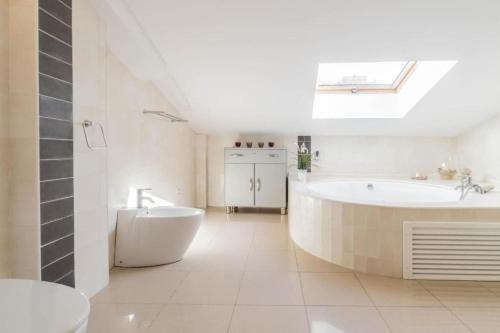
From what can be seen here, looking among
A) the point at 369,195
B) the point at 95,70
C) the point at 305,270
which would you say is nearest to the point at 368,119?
the point at 369,195

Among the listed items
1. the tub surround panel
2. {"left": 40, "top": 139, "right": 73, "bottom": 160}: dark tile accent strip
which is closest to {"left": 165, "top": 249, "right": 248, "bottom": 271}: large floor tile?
the tub surround panel

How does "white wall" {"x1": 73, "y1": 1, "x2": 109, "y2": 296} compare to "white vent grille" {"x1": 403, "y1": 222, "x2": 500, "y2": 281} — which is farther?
"white vent grille" {"x1": 403, "y1": 222, "x2": 500, "y2": 281}

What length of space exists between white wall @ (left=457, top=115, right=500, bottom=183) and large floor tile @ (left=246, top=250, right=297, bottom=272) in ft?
8.94

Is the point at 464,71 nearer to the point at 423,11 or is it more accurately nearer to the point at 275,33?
the point at 423,11

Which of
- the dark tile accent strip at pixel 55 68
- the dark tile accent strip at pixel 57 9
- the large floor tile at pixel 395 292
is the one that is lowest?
the large floor tile at pixel 395 292

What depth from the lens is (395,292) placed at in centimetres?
215

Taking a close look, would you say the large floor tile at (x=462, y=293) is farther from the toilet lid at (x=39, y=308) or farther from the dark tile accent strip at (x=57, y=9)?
the dark tile accent strip at (x=57, y=9)

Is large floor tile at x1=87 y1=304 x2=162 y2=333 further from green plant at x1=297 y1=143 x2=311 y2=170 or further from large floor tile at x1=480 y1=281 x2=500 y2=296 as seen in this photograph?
green plant at x1=297 y1=143 x2=311 y2=170

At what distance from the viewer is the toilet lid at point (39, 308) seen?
0.78 m

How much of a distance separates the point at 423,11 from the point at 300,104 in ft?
6.08

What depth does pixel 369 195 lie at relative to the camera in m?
4.30

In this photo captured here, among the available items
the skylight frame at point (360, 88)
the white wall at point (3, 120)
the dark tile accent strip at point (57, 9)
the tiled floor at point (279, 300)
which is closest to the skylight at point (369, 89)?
the skylight frame at point (360, 88)

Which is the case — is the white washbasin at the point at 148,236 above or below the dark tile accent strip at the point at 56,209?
below

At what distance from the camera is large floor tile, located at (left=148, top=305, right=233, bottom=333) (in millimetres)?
1703
